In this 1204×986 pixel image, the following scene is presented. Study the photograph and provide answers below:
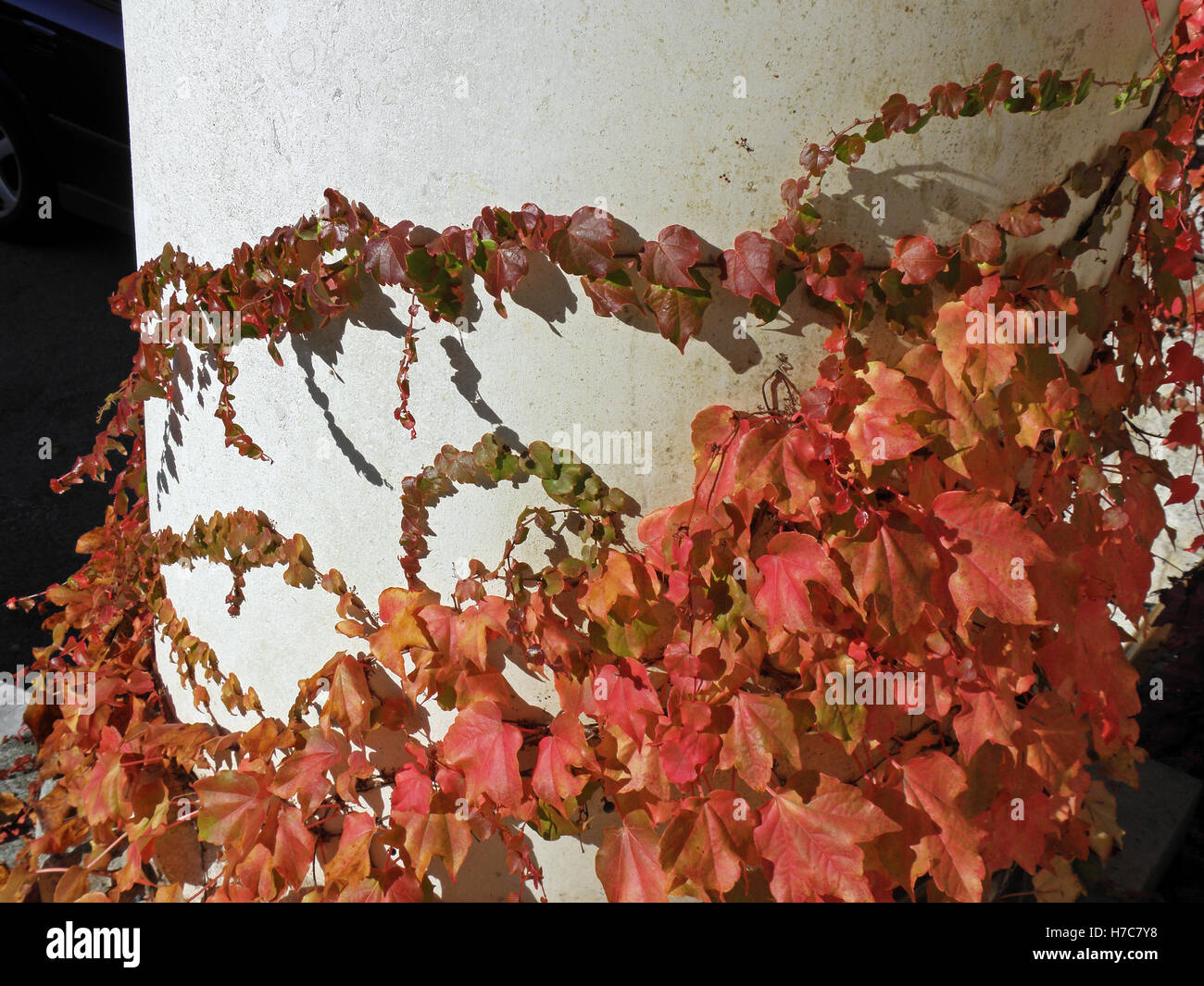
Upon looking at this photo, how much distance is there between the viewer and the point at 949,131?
1.42m

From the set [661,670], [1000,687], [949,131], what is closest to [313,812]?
[661,670]

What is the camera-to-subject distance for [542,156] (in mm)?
1465

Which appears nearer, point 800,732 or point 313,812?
point 800,732

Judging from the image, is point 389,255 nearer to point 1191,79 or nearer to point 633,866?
point 633,866

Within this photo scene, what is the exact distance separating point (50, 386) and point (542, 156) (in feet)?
14.1

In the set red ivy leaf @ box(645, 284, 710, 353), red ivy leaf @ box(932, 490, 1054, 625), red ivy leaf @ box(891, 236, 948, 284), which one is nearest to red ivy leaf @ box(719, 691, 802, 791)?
red ivy leaf @ box(932, 490, 1054, 625)

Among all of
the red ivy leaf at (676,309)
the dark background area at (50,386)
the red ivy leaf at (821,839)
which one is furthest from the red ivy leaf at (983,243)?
the dark background area at (50,386)

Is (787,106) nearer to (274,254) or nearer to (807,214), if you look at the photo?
(807,214)

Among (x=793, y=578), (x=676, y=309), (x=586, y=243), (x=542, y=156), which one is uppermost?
(x=542, y=156)

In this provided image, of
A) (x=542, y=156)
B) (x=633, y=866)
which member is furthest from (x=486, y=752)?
(x=542, y=156)

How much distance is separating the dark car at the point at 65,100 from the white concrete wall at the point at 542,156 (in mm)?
3502

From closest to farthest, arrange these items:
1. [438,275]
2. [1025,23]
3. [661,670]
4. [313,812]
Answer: [1025,23]
[438,275]
[661,670]
[313,812]

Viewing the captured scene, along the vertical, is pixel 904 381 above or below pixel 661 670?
above

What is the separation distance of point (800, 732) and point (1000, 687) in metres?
0.39
